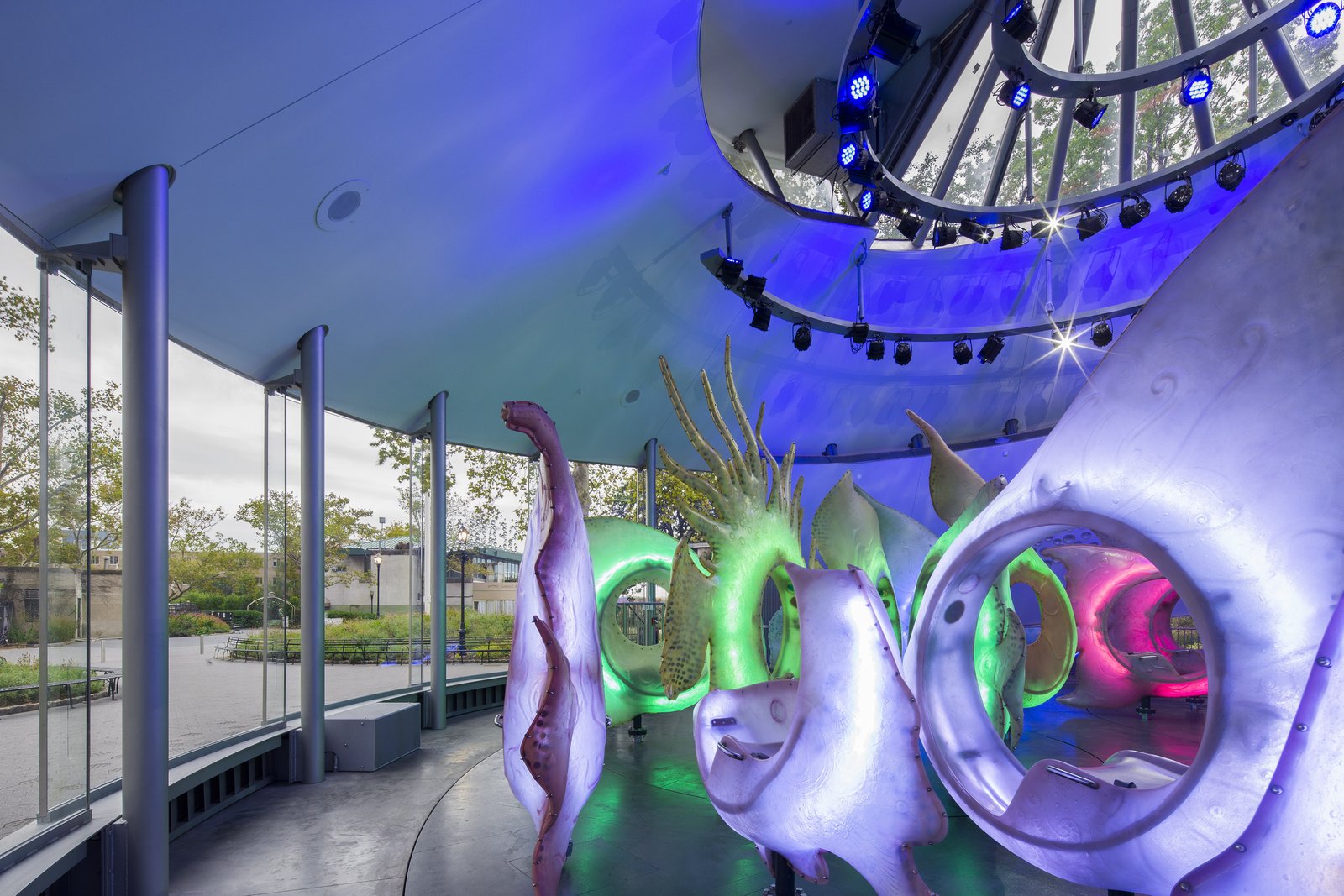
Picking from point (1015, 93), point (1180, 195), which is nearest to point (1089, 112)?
point (1015, 93)

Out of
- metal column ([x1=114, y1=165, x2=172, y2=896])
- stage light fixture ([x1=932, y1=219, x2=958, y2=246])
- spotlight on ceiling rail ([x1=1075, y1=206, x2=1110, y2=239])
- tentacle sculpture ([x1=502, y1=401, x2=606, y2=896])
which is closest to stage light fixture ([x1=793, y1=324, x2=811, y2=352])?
stage light fixture ([x1=932, y1=219, x2=958, y2=246])

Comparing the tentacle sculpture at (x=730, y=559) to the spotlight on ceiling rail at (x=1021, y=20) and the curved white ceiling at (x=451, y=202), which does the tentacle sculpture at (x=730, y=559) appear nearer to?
the curved white ceiling at (x=451, y=202)

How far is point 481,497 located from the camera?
37.6ft

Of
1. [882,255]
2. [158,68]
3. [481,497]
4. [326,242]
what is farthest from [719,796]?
[882,255]

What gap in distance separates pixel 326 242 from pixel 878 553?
14.9ft

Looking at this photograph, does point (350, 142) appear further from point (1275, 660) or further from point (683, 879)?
point (1275, 660)

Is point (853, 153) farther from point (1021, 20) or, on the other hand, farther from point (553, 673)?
point (553, 673)

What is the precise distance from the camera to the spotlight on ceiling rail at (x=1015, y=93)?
7777 millimetres

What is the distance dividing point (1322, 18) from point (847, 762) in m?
8.30

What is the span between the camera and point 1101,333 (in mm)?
12805

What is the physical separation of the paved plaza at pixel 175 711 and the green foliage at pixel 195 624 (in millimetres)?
70

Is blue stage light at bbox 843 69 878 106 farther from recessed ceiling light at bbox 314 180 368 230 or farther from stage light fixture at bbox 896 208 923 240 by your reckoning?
recessed ceiling light at bbox 314 180 368 230

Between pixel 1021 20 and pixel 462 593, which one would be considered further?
pixel 462 593

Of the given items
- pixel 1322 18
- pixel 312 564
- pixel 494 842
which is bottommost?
pixel 494 842
